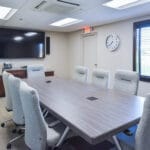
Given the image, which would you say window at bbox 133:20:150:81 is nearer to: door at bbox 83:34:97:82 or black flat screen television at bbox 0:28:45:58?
door at bbox 83:34:97:82

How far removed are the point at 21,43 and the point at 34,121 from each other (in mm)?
4983

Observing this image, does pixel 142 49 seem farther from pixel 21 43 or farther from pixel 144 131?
pixel 21 43

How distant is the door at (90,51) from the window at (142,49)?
1.62m

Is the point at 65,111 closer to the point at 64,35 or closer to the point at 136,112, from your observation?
the point at 136,112

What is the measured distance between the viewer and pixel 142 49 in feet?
14.0

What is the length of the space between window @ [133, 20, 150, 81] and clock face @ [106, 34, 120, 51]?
Result: 22.8 inches

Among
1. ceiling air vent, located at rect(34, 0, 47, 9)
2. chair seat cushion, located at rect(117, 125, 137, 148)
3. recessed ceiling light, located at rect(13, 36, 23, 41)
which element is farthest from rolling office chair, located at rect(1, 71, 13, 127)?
recessed ceiling light, located at rect(13, 36, 23, 41)

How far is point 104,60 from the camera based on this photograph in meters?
5.33

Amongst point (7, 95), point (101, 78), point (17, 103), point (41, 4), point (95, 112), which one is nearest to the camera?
point (95, 112)

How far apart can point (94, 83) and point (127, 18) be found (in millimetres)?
2062

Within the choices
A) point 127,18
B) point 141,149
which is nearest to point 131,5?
point 127,18

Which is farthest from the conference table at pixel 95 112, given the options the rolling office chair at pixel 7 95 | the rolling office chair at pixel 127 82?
the rolling office chair at pixel 7 95

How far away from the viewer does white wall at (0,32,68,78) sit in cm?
663

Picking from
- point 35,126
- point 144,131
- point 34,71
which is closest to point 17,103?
point 35,126
